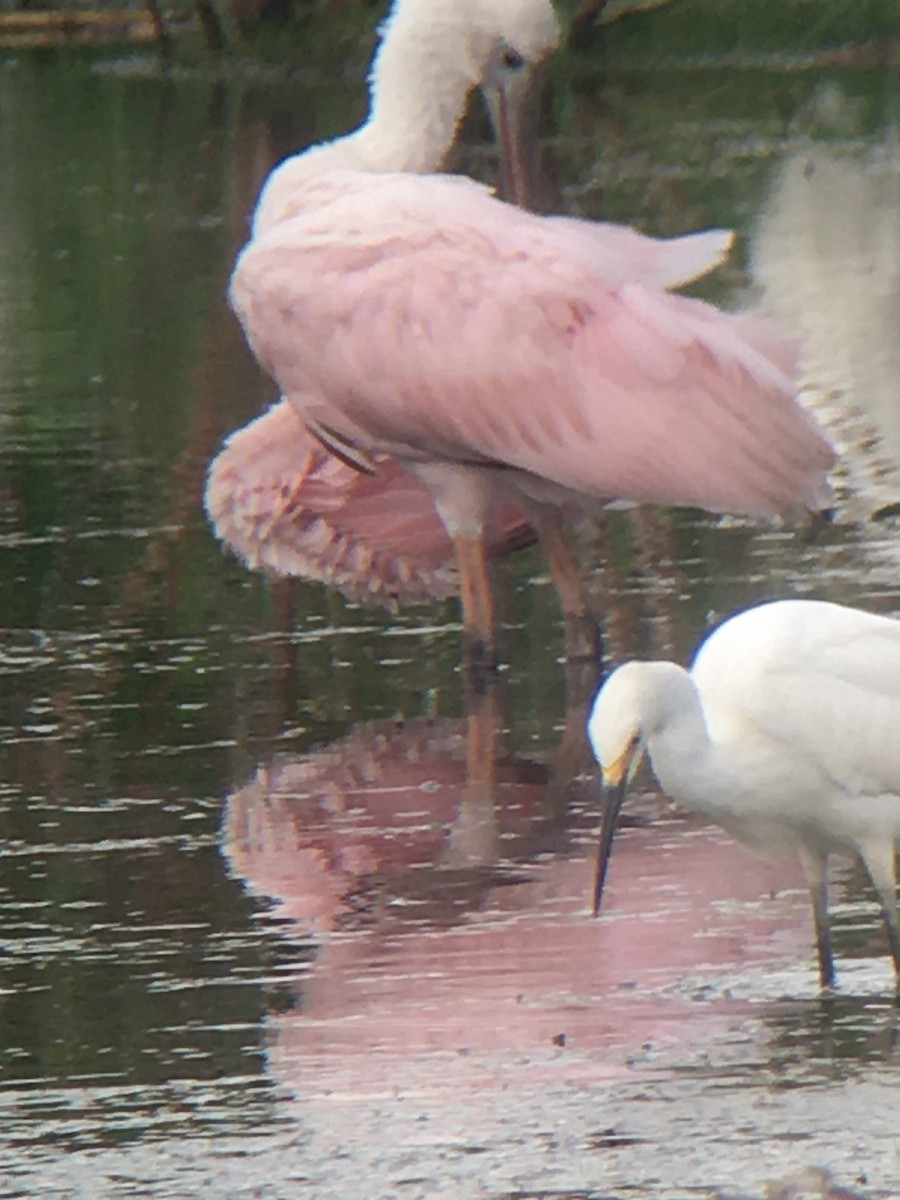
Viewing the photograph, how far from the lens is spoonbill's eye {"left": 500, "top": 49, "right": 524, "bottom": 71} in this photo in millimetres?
10453

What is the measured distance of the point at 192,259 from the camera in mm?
20891

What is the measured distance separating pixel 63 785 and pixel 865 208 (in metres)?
12.6

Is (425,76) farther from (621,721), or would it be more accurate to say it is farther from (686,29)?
(686,29)

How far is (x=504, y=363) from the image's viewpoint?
919 centimetres

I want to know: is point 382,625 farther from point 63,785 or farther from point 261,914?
point 261,914

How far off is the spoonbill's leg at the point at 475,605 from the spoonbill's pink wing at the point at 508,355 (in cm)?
25

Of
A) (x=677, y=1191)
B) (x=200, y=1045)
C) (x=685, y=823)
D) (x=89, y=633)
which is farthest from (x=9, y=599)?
(x=677, y=1191)

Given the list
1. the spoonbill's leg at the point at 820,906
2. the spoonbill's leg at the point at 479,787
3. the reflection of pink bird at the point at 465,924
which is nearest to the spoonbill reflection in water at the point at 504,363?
the spoonbill's leg at the point at 479,787

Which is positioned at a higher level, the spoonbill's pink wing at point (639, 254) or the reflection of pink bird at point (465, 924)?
the spoonbill's pink wing at point (639, 254)

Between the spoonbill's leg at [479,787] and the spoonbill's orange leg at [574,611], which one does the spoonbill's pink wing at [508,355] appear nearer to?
the spoonbill's orange leg at [574,611]

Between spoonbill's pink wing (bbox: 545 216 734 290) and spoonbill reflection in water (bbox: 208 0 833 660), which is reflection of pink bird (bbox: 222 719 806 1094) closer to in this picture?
spoonbill reflection in water (bbox: 208 0 833 660)

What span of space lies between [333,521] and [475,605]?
81 cm

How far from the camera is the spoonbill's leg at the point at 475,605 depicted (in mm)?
9188

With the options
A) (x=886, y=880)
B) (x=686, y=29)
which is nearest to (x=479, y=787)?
(x=886, y=880)
